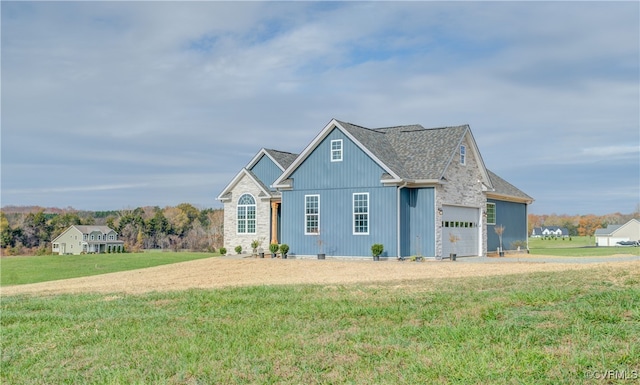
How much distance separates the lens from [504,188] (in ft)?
112

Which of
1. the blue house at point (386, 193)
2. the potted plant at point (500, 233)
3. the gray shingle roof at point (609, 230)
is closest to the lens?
the blue house at point (386, 193)

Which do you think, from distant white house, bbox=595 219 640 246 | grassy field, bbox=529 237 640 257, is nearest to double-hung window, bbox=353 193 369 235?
grassy field, bbox=529 237 640 257

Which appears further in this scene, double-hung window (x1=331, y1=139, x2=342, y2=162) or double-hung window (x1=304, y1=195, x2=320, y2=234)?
double-hung window (x1=304, y1=195, x2=320, y2=234)

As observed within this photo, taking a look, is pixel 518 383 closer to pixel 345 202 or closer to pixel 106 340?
pixel 106 340

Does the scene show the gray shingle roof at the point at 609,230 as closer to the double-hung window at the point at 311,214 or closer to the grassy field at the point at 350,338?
the double-hung window at the point at 311,214

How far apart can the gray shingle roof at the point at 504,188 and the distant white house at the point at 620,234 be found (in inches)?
1846

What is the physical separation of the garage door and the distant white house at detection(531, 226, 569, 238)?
87.1 meters

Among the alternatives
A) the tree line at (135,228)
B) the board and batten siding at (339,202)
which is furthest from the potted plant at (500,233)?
the tree line at (135,228)

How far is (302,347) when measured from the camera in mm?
7629

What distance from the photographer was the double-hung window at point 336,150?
2645cm

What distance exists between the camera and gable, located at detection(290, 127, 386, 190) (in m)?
25.7

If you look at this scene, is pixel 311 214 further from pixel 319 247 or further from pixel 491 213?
pixel 491 213

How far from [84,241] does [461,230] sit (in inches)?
2018

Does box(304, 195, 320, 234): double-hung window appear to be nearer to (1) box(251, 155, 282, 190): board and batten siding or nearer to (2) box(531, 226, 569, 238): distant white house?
(1) box(251, 155, 282, 190): board and batten siding
